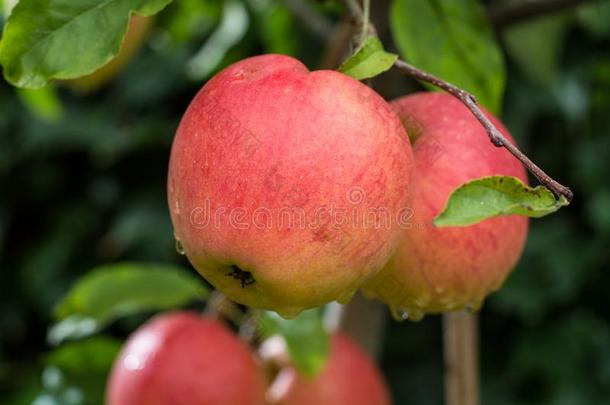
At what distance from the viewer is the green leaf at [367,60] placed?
0.50 metres

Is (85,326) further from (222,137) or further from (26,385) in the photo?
(222,137)

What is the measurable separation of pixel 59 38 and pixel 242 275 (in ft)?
0.55

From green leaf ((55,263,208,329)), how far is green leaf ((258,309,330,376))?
161mm

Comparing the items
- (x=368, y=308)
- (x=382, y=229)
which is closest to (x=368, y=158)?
(x=382, y=229)

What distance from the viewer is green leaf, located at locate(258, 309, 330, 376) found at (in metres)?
0.87

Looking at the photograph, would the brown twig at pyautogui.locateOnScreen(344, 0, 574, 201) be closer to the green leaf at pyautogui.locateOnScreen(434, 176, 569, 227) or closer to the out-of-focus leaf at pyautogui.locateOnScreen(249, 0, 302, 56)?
the green leaf at pyautogui.locateOnScreen(434, 176, 569, 227)

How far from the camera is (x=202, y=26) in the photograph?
1504mm

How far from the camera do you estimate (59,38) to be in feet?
1.76

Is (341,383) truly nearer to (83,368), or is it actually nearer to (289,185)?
(83,368)

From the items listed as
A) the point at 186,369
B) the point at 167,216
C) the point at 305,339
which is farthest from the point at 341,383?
the point at 167,216

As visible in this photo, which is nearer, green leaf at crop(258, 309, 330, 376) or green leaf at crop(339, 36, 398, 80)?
green leaf at crop(339, 36, 398, 80)

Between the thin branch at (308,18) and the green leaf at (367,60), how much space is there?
0.46m

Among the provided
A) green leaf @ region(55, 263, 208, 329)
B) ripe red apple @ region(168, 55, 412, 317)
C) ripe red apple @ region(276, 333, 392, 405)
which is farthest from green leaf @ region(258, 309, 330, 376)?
ripe red apple @ region(168, 55, 412, 317)

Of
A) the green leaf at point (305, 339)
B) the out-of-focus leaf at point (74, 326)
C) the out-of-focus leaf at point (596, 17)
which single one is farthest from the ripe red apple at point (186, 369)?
the out-of-focus leaf at point (596, 17)
